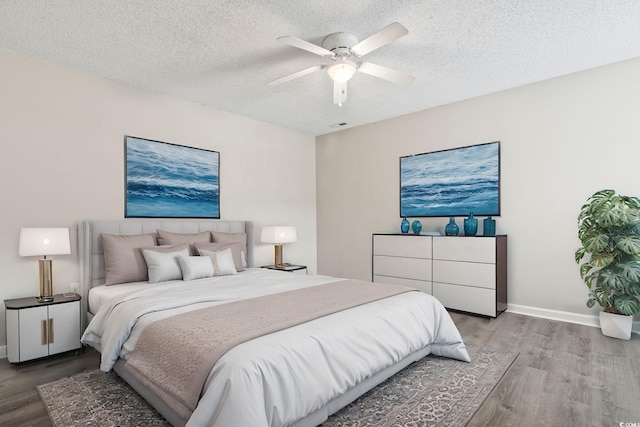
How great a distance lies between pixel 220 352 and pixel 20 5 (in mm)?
2746

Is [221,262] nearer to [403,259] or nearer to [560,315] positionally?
[403,259]

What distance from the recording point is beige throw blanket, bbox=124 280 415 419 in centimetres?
159

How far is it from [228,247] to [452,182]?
2.94 meters

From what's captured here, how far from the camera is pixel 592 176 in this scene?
3465 millimetres

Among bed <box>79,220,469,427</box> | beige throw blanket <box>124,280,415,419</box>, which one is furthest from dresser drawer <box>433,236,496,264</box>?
beige throw blanket <box>124,280,415,419</box>

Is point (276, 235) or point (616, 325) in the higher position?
point (276, 235)

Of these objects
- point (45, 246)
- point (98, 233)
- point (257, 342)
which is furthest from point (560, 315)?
point (45, 246)

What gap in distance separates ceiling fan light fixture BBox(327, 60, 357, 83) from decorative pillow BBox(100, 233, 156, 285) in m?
2.47

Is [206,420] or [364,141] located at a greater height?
[364,141]

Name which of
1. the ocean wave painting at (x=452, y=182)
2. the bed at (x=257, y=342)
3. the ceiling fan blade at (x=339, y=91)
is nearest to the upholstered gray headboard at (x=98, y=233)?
the bed at (x=257, y=342)

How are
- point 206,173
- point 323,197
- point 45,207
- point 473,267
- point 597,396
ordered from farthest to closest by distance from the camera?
point 323,197 → point 206,173 → point 473,267 → point 45,207 → point 597,396

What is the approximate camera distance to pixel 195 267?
3.25m

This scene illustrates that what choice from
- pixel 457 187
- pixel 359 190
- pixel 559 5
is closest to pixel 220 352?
pixel 559 5

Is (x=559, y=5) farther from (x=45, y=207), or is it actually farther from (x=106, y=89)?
(x=45, y=207)
